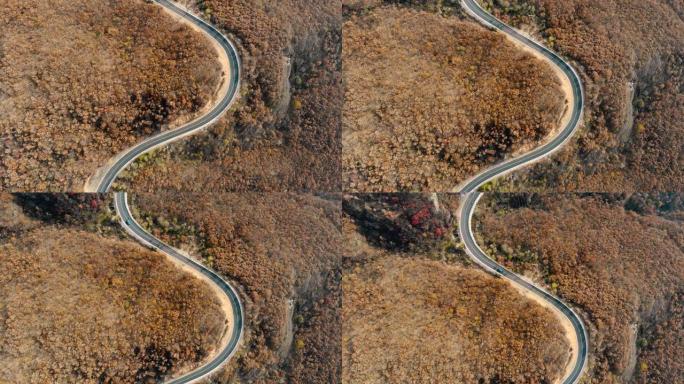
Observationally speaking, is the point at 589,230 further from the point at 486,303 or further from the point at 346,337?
the point at 346,337

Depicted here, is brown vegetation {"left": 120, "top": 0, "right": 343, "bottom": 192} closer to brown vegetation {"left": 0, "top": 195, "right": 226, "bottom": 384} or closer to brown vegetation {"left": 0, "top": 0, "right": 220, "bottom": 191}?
brown vegetation {"left": 0, "top": 0, "right": 220, "bottom": 191}

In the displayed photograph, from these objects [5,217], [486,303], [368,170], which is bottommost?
[486,303]

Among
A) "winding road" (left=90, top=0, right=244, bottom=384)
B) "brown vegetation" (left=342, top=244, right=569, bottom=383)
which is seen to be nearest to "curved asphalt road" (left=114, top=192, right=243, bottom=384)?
"winding road" (left=90, top=0, right=244, bottom=384)

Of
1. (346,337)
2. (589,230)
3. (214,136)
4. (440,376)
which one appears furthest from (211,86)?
(589,230)

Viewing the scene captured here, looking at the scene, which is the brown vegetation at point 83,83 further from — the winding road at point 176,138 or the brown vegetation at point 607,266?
the brown vegetation at point 607,266

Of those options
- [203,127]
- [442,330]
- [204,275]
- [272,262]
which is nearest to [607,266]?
[442,330]

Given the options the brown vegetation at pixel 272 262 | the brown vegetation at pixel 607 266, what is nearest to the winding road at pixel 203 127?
the brown vegetation at pixel 272 262
